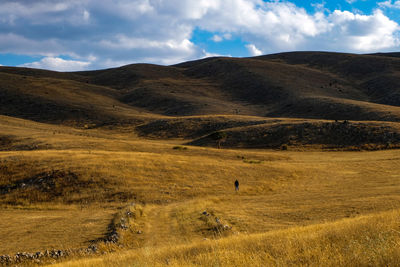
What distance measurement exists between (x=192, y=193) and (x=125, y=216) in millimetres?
9667

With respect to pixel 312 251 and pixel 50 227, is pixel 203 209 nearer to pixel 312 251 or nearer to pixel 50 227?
pixel 50 227

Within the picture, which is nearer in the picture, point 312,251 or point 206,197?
point 312,251

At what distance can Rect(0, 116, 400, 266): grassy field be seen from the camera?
26.4 ft

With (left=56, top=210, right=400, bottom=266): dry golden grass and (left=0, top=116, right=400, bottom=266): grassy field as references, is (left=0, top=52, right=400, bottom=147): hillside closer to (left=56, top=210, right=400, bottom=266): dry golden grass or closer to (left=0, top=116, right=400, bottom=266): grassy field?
(left=0, top=116, right=400, bottom=266): grassy field

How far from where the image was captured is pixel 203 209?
22.3 m

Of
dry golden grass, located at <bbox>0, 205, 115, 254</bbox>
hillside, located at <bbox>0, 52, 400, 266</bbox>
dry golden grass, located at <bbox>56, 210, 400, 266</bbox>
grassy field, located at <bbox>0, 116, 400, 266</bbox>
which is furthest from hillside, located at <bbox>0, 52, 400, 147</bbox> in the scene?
dry golden grass, located at <bbox>56, 210, 400, 266</bbox>

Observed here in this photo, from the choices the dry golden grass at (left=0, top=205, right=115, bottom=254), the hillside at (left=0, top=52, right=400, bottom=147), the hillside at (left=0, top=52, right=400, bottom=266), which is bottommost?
the dry golden grass at (left=0, top=205, right=115, bottom=254)

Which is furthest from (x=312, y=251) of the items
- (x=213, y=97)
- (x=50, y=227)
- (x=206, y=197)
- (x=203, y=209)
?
(x=213, y=97)

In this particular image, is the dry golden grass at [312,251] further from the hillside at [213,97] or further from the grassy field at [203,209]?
the hillside at [213,97]

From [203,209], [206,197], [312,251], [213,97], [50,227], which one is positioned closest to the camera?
[312,251]

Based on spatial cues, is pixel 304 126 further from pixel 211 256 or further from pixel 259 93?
pixel 259 93

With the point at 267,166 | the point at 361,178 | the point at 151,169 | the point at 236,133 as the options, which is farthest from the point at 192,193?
the point at 236,133

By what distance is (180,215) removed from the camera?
2131 centimetres

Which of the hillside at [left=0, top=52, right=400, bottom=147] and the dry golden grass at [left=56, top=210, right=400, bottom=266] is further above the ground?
the hillside at [left=0, top=52, right=400, bottom=147]
